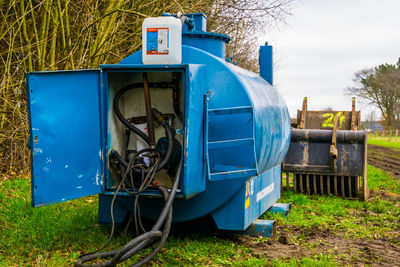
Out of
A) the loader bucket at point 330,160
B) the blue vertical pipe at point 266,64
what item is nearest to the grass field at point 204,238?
the loader bucket at point 330,160

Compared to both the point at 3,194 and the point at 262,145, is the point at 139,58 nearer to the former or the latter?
the point at 262,145

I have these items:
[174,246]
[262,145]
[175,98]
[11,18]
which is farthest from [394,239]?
[11,18]

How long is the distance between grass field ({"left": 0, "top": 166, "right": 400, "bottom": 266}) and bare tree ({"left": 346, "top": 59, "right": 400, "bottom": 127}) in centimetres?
4444

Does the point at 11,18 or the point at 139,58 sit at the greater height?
the point at 11,18

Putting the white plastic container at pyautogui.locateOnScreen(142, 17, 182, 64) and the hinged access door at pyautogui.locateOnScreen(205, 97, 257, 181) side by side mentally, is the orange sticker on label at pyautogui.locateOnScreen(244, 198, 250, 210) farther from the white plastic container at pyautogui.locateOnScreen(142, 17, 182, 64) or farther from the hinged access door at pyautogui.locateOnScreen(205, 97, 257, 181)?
the white plastic container at pyautogui.locateOnScreen(142, 17, 182, 64)

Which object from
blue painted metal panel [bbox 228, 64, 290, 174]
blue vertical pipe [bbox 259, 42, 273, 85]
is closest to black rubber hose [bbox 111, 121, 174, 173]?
blue painted metal panel [bbox 228, 64, 290, 174]

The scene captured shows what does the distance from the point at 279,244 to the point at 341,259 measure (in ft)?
2.50

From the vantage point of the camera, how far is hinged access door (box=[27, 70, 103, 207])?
4.64 metres

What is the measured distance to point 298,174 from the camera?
9797 millimetres

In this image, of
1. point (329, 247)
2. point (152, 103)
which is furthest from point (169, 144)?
point (329, 247)

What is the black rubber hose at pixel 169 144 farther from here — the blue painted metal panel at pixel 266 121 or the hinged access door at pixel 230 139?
the blue painted metal panel at pixel 266 121

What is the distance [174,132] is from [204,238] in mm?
1291

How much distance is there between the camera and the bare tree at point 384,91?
163 ft

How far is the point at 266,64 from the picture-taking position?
8156mm
